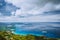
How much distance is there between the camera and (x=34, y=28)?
1.78 meters

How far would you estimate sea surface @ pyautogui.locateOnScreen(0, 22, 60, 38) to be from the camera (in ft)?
5.71

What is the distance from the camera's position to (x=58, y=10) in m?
1.73

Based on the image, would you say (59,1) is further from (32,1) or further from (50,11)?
(32,1)

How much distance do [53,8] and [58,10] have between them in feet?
Result: 0.23

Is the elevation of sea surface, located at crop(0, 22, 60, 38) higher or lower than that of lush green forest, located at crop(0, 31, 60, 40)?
higher

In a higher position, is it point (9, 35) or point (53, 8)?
point (53, 8)

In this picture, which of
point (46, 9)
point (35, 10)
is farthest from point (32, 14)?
point (46, 9)

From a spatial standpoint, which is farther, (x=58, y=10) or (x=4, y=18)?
(x=4, y=18)

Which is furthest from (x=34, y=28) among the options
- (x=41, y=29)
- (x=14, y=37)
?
(x=14, y=37)

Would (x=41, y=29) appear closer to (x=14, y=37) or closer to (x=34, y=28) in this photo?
(x=34, y=28)

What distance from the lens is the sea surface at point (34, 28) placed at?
1739 millimetres

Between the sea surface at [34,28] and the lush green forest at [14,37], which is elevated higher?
the sea surface at [34,28]

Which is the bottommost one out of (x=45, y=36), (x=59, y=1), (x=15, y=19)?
(x=45, y=36)

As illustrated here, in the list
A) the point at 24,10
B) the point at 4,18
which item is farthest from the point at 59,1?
the point at 4,18
